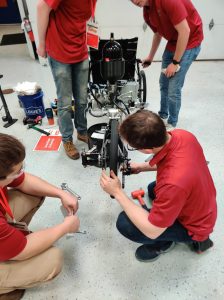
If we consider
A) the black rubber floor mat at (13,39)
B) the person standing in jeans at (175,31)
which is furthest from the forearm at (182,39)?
the black rubber floor mat at (13,39)

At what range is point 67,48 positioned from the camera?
163cm

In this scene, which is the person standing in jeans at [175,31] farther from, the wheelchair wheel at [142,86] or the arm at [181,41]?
the wheelchair wheel at [142,86]

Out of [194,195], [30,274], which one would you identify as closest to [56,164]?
[30,274]

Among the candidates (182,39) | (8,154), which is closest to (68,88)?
(182,39)

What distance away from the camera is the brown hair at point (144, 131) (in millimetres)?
906

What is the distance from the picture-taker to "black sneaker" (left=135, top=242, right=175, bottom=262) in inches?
50.6

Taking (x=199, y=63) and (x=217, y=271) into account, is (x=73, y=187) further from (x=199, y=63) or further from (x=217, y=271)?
(x=199, y=63)

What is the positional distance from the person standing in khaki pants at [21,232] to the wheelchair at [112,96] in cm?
33

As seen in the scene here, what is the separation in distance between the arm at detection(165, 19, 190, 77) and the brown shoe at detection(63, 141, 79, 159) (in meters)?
1.01

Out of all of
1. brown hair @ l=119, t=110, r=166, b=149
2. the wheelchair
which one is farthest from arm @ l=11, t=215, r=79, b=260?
brown hair @ l=119, t=110, r=166, b=149

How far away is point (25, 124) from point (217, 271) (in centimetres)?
214

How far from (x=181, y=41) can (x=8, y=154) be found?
146 cm

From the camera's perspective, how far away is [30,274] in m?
0.99

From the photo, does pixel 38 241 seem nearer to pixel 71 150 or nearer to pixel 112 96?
pixel 71 150
